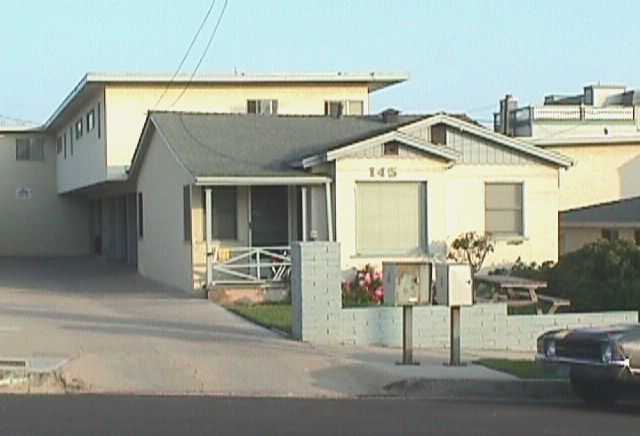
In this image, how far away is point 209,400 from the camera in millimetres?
14602

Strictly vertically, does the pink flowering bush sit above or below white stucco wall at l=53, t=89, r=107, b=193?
below

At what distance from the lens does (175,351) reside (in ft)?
59.8

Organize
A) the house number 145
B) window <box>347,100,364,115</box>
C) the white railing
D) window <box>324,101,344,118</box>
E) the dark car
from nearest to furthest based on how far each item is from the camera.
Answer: the dark car, the white railing, the house number 145, window <box>324,101,344,118</box>, window <box>347,100,364,115</box>

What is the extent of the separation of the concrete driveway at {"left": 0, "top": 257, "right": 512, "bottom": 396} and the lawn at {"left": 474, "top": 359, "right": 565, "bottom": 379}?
42cm

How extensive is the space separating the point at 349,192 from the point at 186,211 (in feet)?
12.5

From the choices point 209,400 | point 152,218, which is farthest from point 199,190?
point 209,400

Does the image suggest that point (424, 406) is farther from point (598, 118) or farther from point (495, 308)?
point (598, 118)

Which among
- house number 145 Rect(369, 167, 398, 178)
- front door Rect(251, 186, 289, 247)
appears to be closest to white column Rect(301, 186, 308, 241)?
front door Rect(251, 186, 289, 247)

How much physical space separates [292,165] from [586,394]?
14.6 meters

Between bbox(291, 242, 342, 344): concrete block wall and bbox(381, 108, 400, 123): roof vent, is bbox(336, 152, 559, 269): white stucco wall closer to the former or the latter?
bbox(381, 108, 400, 123): roof vent

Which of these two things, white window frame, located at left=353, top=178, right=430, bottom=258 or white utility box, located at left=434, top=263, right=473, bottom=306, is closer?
white utility box, located at left=434, top=263, right=473, bottom=306

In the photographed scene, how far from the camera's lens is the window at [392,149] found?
2775 cm

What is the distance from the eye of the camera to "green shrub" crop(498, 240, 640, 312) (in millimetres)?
Result: 24266

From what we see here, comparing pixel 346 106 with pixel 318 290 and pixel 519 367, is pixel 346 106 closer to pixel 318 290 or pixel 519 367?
pixel 318 290
